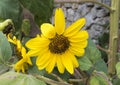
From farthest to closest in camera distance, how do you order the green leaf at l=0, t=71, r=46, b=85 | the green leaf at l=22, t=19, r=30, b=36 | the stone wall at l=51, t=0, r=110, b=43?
the stone wall at l=51, t=0, r=110, b=43 < the green leaf at l=22, t=19, r=30, b=36 < the green leaf at l=0, t=71, r=46, b=85

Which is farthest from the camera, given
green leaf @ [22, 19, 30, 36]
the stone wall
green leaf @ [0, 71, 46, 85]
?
the stone wall

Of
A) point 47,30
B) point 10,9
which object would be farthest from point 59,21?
point 10,9

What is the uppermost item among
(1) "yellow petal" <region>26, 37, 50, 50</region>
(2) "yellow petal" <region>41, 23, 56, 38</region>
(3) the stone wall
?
(2) "yellow petal" <region>41, 23, 56, 38</region>

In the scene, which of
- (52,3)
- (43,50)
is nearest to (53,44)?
(43,50)

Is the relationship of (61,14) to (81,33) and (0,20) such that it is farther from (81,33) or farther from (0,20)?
(0,20)

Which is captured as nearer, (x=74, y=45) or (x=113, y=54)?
(x=74, y=45)

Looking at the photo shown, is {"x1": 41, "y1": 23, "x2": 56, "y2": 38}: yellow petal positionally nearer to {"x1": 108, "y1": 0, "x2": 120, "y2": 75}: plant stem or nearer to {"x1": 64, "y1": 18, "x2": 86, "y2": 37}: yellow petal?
{"x1": 64, "y1": 18, "x2": 86, "y2": 37}: yellow petal

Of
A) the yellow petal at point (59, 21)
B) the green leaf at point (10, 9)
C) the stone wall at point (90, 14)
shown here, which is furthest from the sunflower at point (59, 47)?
the stone wall at point (90, 14)

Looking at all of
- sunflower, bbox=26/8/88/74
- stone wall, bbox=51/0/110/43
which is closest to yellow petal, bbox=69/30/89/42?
sunflower, bbox=26/8/88/74
